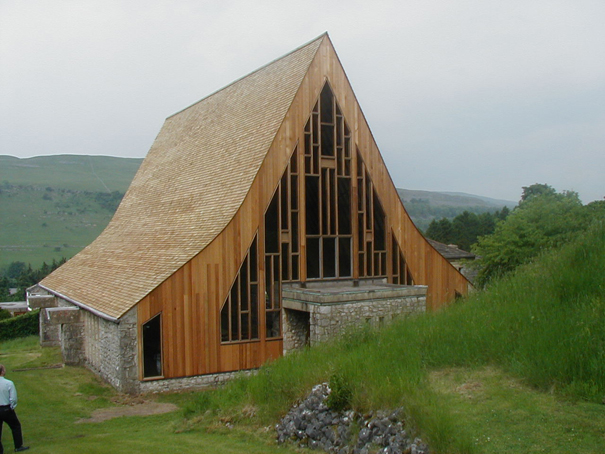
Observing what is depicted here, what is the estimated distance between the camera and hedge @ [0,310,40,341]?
32781 millimetres

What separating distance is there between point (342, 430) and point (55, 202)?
13783 centimetres

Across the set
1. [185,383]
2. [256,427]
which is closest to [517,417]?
[256,427]

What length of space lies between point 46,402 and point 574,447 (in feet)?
47.1

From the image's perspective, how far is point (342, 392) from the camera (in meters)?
9.73

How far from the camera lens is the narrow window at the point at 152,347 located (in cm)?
1758

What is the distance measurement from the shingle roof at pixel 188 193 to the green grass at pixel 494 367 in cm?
723

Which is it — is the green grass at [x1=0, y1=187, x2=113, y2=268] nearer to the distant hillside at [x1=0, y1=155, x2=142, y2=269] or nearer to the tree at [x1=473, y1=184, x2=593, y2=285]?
the distant hillside at [x1=0, y1=155, x2=142, y2=269]

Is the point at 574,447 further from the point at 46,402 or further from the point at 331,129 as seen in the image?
the point at 331,129

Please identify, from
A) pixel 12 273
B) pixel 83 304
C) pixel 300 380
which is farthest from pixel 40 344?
pixel 12 273

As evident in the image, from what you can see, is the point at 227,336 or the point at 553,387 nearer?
the point at 553,387

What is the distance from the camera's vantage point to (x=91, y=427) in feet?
47.2

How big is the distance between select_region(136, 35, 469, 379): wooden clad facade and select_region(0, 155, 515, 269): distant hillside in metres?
88.0

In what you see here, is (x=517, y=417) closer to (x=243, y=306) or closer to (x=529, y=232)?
(x=243, y=306)

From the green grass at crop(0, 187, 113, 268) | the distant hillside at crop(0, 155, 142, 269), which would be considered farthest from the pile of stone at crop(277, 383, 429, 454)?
the distant hillside at crop(0, 155, 142, 269)
